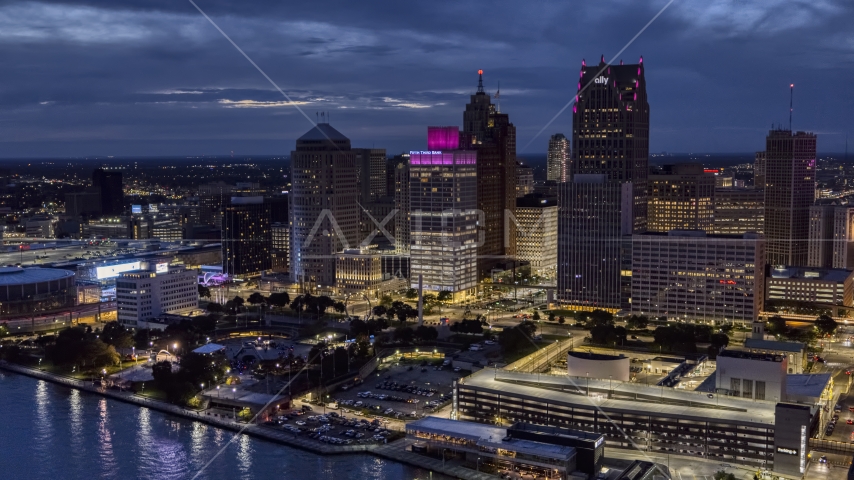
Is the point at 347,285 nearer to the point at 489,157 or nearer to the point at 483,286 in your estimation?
the point at 483,286

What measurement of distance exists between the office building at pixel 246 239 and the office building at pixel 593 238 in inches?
799

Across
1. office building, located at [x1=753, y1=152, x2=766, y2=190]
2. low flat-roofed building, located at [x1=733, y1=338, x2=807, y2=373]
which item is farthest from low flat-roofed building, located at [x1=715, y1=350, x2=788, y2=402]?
office building, located at [x1=753, y1=152, x2=766, y2=190]

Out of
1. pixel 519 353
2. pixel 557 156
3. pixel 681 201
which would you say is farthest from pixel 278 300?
pixel 557 156

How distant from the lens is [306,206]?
160ft

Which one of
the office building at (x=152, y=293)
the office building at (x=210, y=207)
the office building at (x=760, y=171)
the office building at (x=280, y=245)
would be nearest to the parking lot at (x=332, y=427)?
the office building at (x=152, y=293)

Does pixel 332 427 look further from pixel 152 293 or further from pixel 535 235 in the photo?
pixel 535 235

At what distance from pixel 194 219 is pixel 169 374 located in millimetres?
48008

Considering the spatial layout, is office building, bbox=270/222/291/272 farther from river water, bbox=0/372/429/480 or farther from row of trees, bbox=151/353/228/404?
river water, bbox=0/372/429/480

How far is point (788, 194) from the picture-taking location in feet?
180

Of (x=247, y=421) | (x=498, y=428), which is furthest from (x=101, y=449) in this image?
(x=498, y=428)

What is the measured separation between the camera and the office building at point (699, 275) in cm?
3738

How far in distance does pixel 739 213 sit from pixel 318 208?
26948mm

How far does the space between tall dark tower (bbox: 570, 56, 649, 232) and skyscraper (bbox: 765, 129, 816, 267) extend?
1649 cm

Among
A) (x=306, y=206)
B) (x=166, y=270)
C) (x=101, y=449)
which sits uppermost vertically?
(x=306, y=206)
